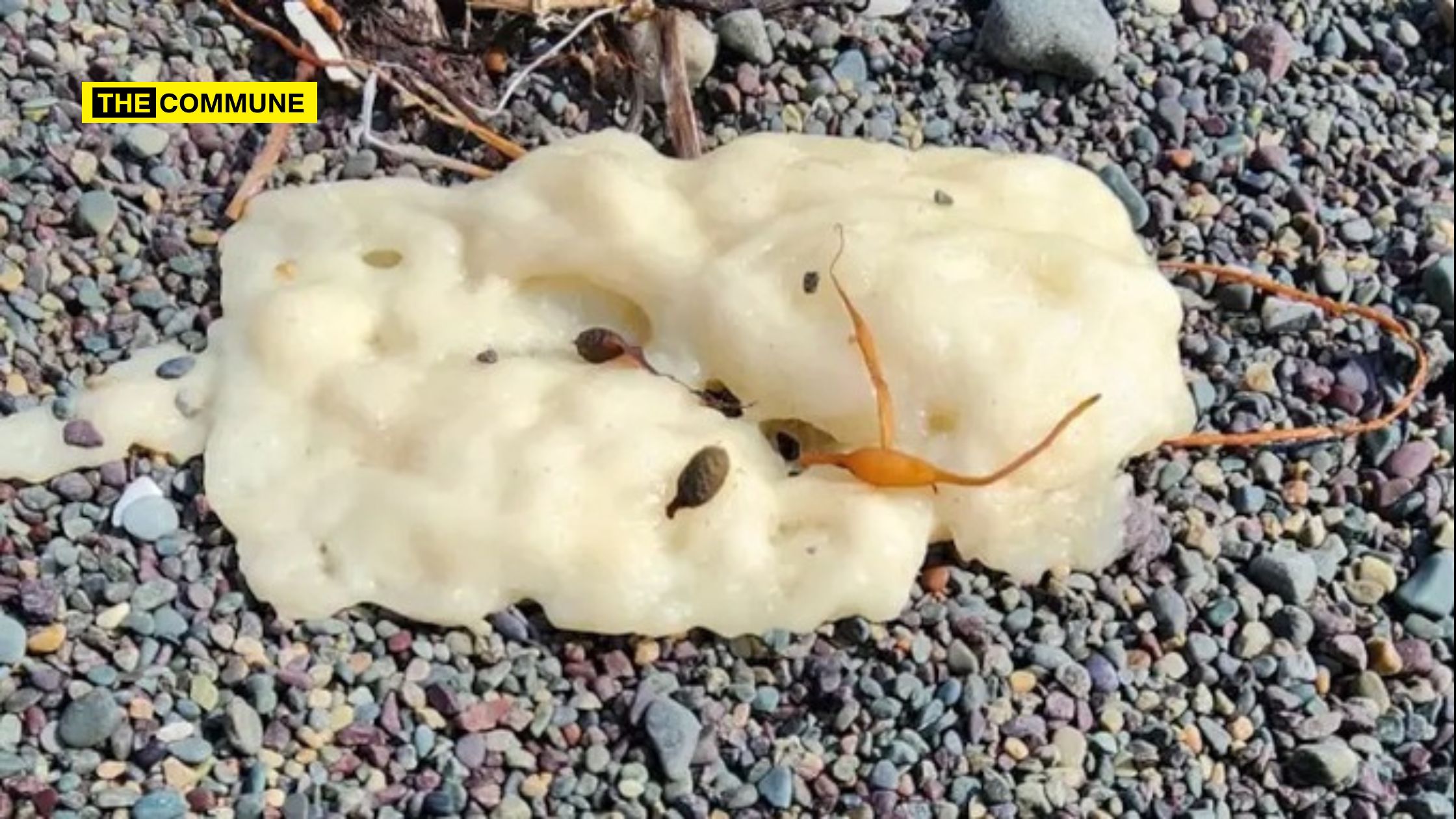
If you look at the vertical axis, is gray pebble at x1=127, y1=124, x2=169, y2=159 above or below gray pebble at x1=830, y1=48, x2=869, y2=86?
above

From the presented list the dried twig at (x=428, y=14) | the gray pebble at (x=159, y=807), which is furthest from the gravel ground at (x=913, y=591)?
the dried twig at (x=428, y=14)

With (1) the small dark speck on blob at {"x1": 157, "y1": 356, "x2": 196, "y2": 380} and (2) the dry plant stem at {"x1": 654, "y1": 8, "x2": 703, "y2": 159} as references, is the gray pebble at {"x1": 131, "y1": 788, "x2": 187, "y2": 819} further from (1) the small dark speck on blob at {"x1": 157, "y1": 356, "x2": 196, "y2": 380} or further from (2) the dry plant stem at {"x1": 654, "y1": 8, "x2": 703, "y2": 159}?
(2) the dry plant stem at {"x1": 654, "y1": 8, "x2": 703, "y2": 159}

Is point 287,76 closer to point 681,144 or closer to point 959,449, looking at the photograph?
point 681,144

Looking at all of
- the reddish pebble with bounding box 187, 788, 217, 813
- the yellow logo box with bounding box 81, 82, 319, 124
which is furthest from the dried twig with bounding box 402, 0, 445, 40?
the reddish pebble with bounding box 187, 788, 217, 813

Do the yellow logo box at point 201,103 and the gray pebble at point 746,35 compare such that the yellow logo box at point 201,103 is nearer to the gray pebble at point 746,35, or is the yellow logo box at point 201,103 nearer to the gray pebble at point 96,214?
the gray pebble at point 96,214

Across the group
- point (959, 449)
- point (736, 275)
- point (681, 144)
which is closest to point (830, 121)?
point (681, 144)

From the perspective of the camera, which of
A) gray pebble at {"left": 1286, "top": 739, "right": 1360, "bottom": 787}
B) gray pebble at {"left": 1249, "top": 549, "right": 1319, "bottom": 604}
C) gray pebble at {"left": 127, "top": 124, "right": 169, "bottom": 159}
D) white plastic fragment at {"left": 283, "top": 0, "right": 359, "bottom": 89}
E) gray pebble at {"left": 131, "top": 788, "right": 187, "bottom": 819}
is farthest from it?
white plastic fragment at {"left": 283, "top": 0, "right": 359, "bottom": 89}

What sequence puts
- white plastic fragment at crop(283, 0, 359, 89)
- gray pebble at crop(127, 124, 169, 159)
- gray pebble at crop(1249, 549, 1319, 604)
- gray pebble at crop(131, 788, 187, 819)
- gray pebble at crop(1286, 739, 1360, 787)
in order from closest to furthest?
gray pebble at crop(131, 788, 187, 819) → gray pebble at crop(1286, 739, 1360, 787) → gray pebble at crop(1249, 549, 1319, 604) → gray pebble at crop(127, 124, 169, 159) → white plastic fragment at crop(283, 0, 359, 89)
